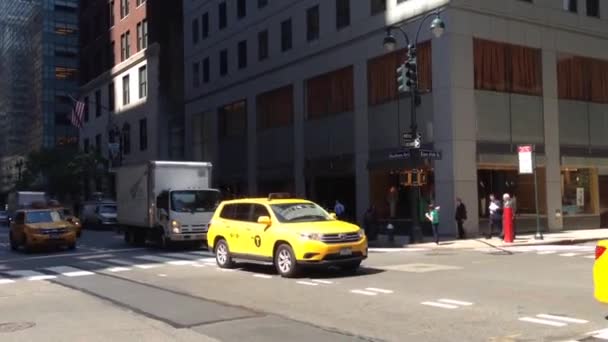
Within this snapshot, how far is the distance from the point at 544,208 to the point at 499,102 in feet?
17.3

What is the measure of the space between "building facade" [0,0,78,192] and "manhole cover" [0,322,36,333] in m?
95.5

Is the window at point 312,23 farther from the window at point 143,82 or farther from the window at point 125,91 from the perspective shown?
the window at point 125,91

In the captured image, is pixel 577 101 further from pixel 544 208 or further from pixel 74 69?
pixel 74 69

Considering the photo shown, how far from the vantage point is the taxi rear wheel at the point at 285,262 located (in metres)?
14.8

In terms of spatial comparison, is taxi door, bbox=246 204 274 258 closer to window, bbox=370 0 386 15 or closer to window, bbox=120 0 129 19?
window, bbox=370 0 386 15

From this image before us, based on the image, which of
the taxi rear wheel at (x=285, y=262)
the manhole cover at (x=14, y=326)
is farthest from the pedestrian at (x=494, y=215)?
the manhole cover at (x=14, y=326)

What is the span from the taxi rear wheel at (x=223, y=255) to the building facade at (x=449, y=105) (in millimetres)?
9840

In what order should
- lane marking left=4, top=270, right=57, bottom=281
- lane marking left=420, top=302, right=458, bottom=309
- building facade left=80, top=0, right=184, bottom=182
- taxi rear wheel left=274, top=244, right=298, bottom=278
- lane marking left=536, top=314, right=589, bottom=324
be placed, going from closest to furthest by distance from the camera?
1. lane marking left=536, top=314, right=589, bottom=324
2. lane marking left=420, top=302, right=458, bottom=309
3. taxi rear wheel left=274, top=244, right=298, bottom=278
4. lane marking left=4, top=270, right=57, bottom=281
5. building facade left=80, top=0, right=184, bottom=182

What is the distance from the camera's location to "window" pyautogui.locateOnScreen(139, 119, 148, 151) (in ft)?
193

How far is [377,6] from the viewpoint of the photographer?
31.7 metres

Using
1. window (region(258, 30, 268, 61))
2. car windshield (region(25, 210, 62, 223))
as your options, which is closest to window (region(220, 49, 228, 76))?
window (region(258, 30, 268, 61))

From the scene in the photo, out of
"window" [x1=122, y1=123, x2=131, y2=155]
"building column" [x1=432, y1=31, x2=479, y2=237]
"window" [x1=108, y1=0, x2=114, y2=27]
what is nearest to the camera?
"building column" [x1=432, y1=31, x2=479, y2=237]

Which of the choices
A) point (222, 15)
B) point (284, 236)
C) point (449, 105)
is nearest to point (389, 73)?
point (449, 105)

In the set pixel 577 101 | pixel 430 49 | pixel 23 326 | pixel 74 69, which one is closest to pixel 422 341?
pixel 23 326
